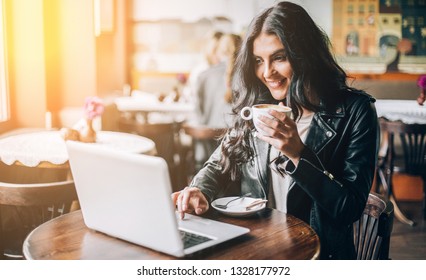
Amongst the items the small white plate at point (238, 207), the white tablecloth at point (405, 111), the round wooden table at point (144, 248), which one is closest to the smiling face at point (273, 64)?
the small white plate at point (238, 207)

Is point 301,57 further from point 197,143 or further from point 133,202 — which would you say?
point 197,143

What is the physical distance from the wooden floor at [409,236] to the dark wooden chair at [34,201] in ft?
5.42

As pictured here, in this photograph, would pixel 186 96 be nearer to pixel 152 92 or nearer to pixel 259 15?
pixel 152 92

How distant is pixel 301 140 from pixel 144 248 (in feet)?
1.85

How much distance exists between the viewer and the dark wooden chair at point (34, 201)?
1.67 metres

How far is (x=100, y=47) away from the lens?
133 inches

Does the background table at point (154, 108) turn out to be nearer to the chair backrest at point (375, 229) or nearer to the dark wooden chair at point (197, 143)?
the dark wooden chair at point (197, 143)

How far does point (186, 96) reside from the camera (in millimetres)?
5082

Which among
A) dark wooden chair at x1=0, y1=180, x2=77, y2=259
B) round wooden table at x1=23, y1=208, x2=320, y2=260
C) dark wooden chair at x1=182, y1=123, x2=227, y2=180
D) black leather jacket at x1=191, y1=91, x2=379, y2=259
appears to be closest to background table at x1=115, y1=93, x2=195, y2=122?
dark wooden chair at x1=182, y1=123, x2=227, y2=180

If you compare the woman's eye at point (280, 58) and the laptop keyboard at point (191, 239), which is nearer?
the laptop keyboard at point (191, 239)

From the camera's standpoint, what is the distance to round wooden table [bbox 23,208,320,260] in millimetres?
1208

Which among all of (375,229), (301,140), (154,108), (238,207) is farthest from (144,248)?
(154,108)

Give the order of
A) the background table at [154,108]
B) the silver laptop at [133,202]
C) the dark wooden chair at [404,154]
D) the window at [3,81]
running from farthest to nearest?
the background table at [154,108] → the dark wooden chair at [404,154] → the window at [3,81] → the silver laptop at [133,202]
